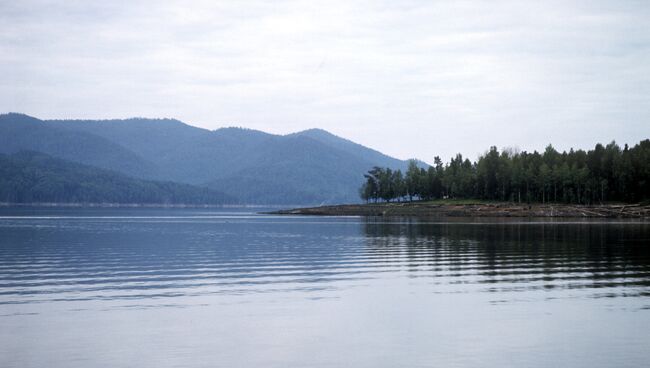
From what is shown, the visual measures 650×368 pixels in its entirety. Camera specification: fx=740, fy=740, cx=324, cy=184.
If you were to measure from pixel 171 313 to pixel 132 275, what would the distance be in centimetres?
1756

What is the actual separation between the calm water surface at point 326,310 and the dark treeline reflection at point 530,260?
21 cm

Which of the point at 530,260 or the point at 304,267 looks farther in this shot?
the point at 530,260

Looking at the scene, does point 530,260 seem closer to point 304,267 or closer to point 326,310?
point 304,267

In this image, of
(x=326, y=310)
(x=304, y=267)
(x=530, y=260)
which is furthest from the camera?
(x=530, y=260)

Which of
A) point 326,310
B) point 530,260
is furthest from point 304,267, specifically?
point 326,310

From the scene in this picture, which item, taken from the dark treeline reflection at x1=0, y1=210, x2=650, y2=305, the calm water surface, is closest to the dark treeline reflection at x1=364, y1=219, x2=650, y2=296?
the dark treeline reflection at x1=0, y1=210, x2=650, y2=305

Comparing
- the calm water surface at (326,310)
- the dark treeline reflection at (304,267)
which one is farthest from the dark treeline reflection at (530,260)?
the calm water surface at (326,310)

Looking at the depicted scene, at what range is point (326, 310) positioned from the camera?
35.2 meters

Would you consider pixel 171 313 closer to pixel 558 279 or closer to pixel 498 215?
pixel 558 279

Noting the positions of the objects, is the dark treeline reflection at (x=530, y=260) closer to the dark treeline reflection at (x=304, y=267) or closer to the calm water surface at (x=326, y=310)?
the dark treeline reflection at (x=304, y=267)

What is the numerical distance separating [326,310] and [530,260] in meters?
30.2

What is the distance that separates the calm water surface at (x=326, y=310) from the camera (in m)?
25.9

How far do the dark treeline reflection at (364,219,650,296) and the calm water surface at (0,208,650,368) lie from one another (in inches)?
8.4

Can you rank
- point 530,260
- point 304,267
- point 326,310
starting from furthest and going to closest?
1. point 530,260
2. point 304,267
3. point 326,310
